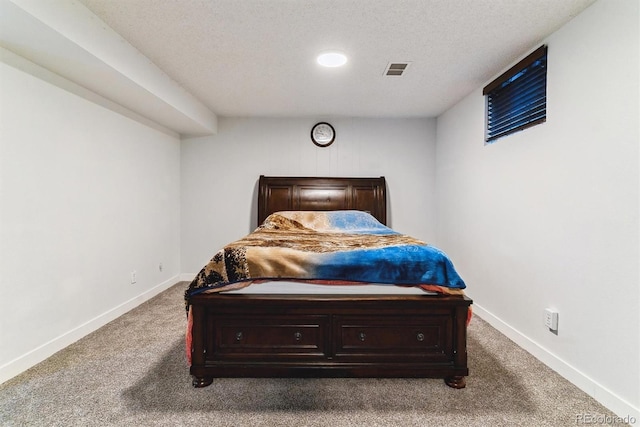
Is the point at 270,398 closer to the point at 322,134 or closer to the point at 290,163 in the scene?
the point at 290,163

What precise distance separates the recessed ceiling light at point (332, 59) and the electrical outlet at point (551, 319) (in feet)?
7.43

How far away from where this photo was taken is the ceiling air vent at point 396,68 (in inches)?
96.7

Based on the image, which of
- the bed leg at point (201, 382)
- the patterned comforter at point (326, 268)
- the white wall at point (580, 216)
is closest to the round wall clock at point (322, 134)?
the white wall at point (580, 216)

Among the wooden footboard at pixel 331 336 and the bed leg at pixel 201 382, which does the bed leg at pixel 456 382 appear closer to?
the wooden footboard at pixel 331 336

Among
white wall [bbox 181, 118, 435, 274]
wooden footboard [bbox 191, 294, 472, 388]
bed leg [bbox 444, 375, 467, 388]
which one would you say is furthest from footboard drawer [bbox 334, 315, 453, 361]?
white wall [bbox 181, 118, 435, 274]

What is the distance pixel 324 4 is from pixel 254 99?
1750 mm

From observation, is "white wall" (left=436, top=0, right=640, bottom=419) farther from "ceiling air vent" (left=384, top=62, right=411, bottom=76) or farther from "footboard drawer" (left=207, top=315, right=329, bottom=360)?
"footboard drawer" (left=207, top=315, right=329, bottom=360)

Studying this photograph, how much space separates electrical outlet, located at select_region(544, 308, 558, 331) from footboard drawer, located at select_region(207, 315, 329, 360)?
1468 mm

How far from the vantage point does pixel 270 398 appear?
1.65 m

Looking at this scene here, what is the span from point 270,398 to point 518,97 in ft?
8.92

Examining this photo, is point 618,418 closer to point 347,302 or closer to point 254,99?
point 347,302

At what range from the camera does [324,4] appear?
1726 millimetres

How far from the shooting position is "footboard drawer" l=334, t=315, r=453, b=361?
5.82 feet

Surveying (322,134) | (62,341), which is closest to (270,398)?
(62,341)
